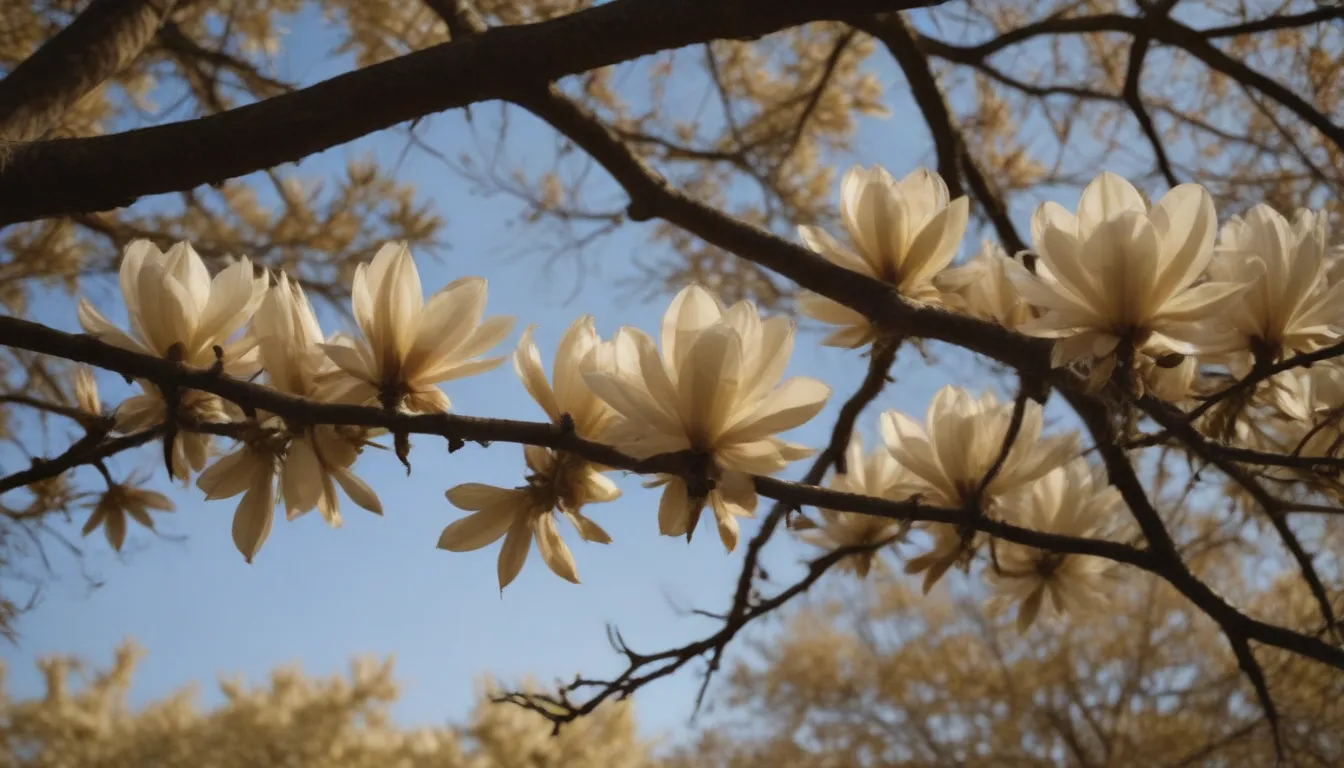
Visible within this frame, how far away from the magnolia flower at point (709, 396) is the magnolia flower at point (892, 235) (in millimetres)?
171

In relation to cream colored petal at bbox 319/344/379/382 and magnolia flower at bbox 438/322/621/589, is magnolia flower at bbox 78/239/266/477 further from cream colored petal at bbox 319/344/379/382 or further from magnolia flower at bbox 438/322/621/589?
magnolia flower at bbox 438/322/621/589

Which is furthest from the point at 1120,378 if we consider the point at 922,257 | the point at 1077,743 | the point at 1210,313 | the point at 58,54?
the point at 1077,743

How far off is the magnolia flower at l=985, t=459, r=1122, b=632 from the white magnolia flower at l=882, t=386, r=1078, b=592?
3.7 inches

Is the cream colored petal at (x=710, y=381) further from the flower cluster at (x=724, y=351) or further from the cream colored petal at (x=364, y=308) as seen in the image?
the cream colored petal at (x=364, y=308)

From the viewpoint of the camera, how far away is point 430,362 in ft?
1.75

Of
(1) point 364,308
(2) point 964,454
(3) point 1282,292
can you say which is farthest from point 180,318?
(3) point 1282,292

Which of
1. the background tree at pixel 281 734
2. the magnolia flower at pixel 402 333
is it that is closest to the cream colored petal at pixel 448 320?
the magnolia flower at pixel 402 333

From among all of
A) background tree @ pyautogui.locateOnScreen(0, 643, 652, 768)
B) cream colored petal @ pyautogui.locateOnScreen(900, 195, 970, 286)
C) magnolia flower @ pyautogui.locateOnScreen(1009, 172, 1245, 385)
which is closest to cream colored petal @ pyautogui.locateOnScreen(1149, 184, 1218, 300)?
magnolia flower @ pyautogui.locateOnScreen(1009, 172, 1245, 385)

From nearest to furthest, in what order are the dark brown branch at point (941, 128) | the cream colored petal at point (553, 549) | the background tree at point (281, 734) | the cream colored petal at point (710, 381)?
the cream colored petal at point (710, 381) < the cream colored petal at point (553, 549) < the dark brown branch at point (941, 128) < the background tree at point (281, 734)

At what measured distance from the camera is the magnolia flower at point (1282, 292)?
54 centimetres

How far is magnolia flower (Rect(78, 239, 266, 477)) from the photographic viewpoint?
0.53m

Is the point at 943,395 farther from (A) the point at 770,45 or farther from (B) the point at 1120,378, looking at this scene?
(A) the point at 770,45

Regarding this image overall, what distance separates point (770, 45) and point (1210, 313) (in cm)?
200

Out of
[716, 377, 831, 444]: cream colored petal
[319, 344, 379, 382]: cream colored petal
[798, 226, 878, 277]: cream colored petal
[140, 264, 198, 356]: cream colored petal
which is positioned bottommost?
[716, 377, 831, 444]: cream colored petal
